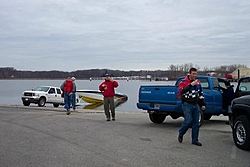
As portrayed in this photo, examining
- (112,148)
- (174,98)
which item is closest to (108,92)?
(174,98)

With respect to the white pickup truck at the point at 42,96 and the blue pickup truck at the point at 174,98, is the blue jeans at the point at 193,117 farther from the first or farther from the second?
the white pickup truck at the point at 42,96

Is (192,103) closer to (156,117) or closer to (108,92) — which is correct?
(156,117)

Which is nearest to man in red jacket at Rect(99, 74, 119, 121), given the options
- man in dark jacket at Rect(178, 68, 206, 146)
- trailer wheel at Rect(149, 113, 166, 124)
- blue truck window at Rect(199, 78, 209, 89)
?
trailer wheel at Rect(149, 113, 166, 124)

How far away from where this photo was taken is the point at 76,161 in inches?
262

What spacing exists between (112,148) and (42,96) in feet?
68.3

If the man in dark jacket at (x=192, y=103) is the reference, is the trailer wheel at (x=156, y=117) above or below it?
below

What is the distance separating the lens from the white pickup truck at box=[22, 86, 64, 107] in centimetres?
2734

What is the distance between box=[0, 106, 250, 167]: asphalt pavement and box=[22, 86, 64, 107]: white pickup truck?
16.4m

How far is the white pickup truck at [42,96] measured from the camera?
89.7 feet

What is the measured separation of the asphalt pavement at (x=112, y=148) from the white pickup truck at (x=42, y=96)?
1642 centimetres

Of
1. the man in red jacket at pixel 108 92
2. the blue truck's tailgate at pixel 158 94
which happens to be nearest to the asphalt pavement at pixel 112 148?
the blue truck's tailgate at pixel 158 94

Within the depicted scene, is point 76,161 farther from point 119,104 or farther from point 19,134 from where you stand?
point 119,104

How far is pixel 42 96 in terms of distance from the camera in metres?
27.8

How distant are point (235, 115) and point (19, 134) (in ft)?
18.6
